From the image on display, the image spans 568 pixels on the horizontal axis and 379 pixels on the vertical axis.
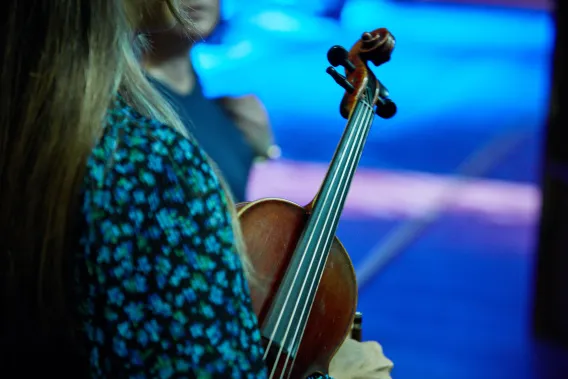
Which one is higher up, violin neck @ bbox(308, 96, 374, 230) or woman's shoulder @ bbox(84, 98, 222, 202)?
violin neck @ bbox(308, 96, 374, 230)

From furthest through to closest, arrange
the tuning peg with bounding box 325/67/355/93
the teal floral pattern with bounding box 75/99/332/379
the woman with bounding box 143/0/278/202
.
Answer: the woman with bounding box 143/0/278/202
the tuning peg with bounding box 325/67/355/93
the teal floral pattern with bounding box 75/99/332/379

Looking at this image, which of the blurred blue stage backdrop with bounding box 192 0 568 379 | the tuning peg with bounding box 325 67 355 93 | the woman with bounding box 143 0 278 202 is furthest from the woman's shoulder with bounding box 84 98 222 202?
the blurred blue stage backdrop with bounding box 192 0 568 379

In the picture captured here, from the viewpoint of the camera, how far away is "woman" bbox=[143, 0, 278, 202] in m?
1.83

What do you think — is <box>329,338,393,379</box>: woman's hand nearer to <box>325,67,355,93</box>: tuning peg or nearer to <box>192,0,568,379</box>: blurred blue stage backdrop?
<box>325,67,355,93</box>: tuning peg

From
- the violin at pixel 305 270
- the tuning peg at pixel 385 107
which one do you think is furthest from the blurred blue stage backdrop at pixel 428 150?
the violin at pixel 305 270

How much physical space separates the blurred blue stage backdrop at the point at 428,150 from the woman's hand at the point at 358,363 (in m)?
0.98

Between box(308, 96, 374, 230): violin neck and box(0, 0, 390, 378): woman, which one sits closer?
box(0, 0, 390, 378): woman

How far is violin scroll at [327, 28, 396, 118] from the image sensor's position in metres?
0.97

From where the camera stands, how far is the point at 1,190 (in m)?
0.52

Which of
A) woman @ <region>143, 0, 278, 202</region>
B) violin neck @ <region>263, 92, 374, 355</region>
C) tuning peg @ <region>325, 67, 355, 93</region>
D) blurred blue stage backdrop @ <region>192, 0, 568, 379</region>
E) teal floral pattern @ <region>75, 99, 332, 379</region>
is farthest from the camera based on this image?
blurred blue stage backdrop @ <region>192, 0, 568, 379</region>

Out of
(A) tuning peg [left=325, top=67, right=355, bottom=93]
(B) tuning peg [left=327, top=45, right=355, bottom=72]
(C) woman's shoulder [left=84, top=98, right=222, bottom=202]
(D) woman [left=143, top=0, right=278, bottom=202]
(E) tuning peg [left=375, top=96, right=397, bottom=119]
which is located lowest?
(C) woman's shoulder [left=84, top=98, right=222, bottom=202]

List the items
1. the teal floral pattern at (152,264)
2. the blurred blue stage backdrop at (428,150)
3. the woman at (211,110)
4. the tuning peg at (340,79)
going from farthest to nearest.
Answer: the blurred blue stage backdrop at (428,150)
the woman at (211,110)
the tuning peg at (340,79)
the teal floral pattern at (152,264)

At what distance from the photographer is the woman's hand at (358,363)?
947 mm

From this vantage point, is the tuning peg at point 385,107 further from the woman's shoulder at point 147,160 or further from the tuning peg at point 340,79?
the woman's shoulder at point 147,160
